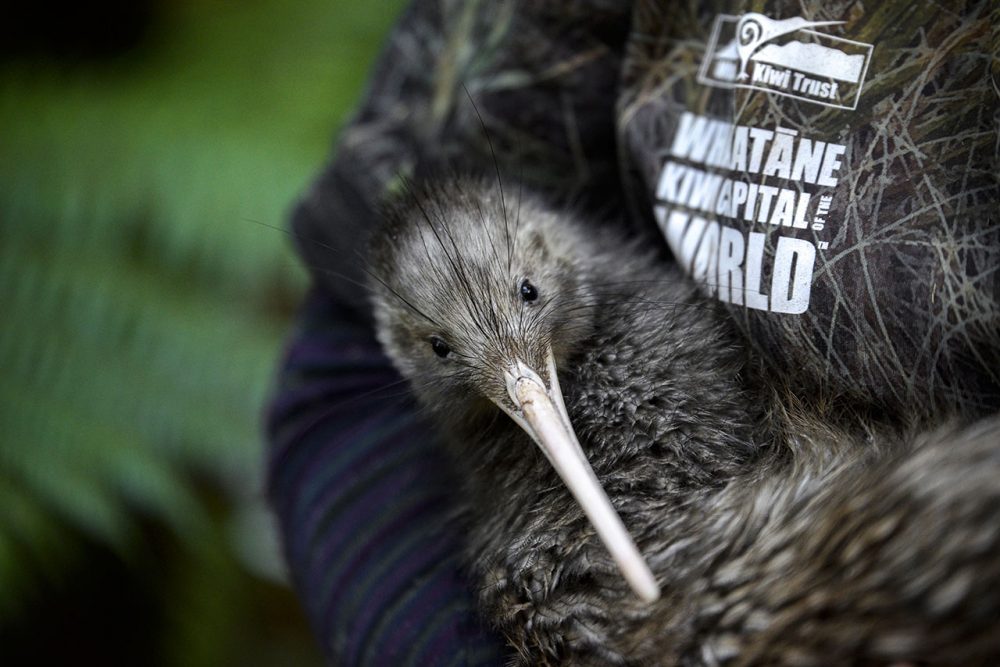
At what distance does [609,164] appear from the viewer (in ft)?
5.48

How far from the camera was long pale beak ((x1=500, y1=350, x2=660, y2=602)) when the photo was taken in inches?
40.7

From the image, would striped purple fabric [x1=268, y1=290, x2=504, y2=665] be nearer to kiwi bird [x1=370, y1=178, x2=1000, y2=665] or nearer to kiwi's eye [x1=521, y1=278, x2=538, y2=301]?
kiwi bird [x1=370, y1=178, x2=1000, y2=665]

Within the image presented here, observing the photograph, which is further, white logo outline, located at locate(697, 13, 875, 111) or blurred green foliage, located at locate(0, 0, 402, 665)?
blurred green foliage, located at locate(0, 0, 402, 665)

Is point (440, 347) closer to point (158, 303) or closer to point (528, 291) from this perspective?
point (528, 291)

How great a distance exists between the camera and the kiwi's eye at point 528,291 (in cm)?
152

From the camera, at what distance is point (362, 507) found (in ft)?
5.38

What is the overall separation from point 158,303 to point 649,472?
6.95ft

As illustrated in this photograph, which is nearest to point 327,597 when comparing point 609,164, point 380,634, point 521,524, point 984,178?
point 380,634

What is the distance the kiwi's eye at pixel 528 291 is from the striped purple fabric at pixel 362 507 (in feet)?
0.85

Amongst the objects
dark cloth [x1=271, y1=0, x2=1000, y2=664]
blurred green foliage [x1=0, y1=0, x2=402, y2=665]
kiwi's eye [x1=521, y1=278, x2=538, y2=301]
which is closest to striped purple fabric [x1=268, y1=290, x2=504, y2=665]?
dark cloth [x1=271, y1=0, x2=1000, y2=664]

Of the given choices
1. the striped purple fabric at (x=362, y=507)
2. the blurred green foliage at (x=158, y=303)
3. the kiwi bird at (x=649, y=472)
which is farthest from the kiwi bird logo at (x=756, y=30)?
the blurred green foliage at (x=158, y=303)

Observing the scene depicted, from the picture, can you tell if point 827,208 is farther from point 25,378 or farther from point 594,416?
point 25,378

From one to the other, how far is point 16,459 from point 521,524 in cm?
202

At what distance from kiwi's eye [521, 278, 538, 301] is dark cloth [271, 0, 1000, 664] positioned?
0.22m
